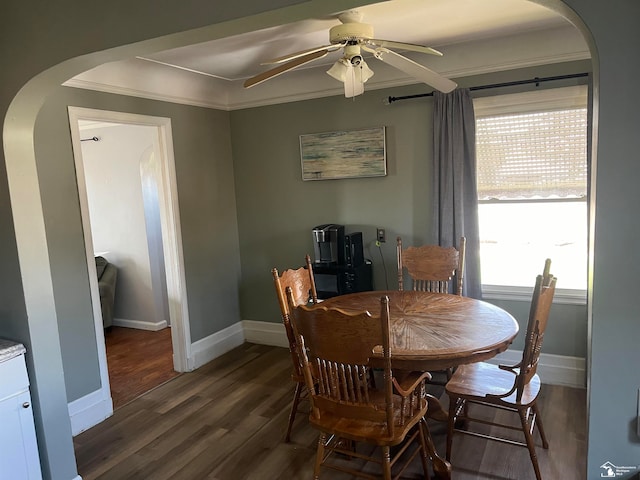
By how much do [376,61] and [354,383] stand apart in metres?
2.60

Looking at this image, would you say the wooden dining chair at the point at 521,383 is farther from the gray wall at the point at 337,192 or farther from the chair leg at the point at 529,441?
the gray wall at the point at 337,192

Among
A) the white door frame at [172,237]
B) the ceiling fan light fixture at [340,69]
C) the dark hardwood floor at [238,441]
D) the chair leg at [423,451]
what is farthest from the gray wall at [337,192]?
the chair leg at [423,451]

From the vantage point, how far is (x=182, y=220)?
154 inches

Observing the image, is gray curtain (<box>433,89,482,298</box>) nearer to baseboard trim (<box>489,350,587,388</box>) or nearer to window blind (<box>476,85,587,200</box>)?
window blind (<box>476,85,587,200</box>)

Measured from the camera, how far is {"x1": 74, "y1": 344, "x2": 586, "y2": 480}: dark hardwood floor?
2.51 meters

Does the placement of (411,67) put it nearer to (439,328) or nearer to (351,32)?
(351,32)

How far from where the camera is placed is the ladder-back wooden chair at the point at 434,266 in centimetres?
330

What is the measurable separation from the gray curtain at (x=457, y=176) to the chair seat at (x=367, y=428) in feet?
5.31

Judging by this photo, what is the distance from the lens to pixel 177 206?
12.7ft

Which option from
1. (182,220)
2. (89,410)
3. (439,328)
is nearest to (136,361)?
(89,410)

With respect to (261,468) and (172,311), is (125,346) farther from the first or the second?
(261,468)

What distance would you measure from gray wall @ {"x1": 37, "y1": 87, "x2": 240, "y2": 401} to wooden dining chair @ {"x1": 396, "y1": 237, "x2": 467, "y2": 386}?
5.89 ft

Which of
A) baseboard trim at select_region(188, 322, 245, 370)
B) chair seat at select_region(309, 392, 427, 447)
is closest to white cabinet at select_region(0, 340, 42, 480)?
chair seat at select_region(309, 392, 427, 447)

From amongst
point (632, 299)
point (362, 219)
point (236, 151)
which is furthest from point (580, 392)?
point (236, 151)
